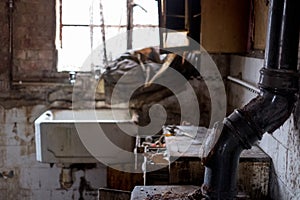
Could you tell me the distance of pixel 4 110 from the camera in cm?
411

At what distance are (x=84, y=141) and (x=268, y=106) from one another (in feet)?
7.22

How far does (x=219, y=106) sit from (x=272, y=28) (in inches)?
87.5

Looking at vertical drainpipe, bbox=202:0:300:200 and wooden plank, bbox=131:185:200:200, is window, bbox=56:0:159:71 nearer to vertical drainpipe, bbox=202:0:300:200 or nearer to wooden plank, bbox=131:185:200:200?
wooden plank, bbox=131:185:200:200

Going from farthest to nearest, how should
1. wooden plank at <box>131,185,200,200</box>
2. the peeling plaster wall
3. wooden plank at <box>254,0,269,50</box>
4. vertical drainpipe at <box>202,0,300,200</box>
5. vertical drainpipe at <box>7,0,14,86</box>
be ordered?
vertical drainpipe at <box>7,0,14,86</box> < wooden plank at <box>254,0,269,50</box> < wooden plank at <box>131,185,200,200</box> < the peeling plaster wall < vertical drainpipe at <box>202,0,300,200</box>

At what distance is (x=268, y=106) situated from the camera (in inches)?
73.0

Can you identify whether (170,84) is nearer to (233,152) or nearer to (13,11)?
(13,11)

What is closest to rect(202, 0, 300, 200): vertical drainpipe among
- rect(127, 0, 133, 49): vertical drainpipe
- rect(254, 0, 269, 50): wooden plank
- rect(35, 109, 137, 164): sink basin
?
rect(254, 0, 269, 50): wooden plank

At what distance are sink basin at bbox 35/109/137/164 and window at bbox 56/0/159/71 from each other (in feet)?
2.65

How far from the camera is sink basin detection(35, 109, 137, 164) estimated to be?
3680mm

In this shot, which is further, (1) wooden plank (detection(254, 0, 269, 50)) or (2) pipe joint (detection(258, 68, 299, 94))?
(1) wooden plank (detection(254, 0, 269, 50))

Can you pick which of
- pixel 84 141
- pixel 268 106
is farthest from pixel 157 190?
pixel 84 141

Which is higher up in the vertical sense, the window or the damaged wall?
the window

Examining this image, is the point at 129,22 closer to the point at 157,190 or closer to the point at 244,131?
the point at 157,190

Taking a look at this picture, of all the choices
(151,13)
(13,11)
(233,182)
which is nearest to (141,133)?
(151,13)
